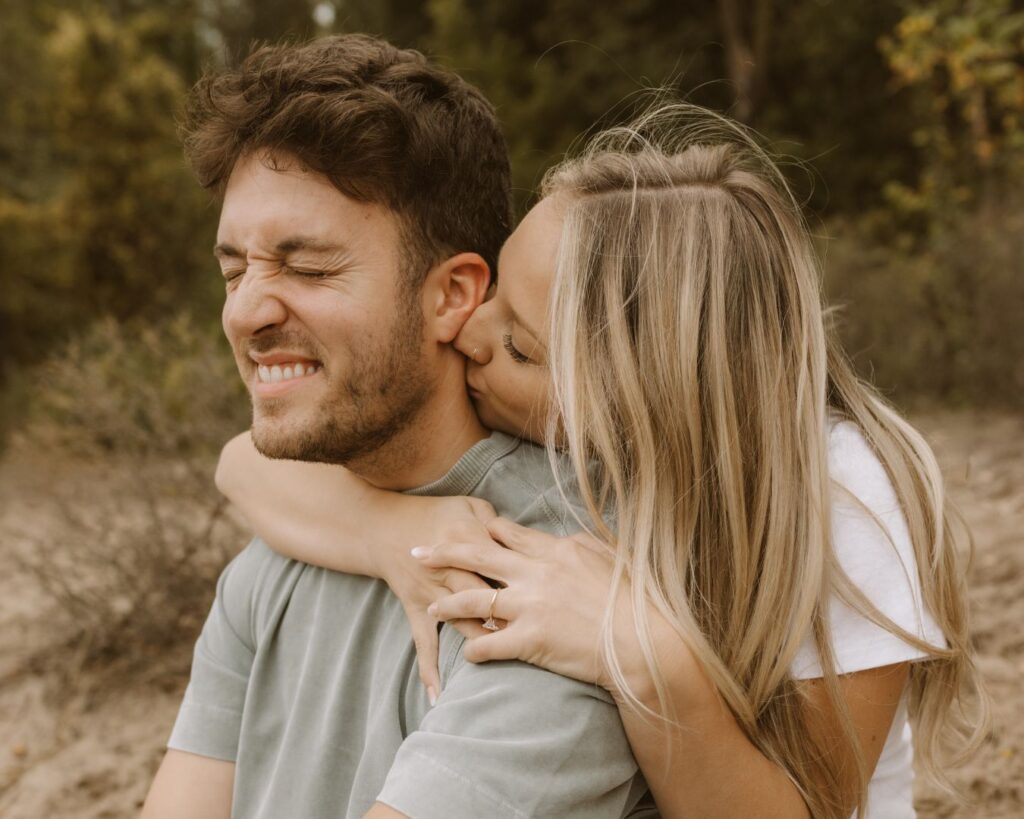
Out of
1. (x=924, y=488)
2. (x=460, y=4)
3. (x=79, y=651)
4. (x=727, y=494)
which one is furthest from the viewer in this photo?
(x=460, y=4)

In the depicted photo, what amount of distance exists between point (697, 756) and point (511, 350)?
853 mm

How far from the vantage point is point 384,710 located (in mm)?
1924

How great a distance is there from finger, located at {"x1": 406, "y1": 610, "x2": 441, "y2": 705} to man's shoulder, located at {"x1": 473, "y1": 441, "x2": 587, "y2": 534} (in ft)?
0.90

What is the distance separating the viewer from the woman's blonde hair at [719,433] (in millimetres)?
1878

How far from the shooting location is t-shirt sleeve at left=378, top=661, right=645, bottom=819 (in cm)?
157

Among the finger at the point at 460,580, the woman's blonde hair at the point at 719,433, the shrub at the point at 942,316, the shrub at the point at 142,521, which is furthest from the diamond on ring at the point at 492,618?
the shrub at the point at 942,316

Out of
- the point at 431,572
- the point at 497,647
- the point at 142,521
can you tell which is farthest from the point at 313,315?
the point at 142,521

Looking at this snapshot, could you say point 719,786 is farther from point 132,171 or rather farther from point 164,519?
point 132,171

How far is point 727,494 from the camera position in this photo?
1.92 m

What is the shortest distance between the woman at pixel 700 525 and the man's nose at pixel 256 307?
44 cm

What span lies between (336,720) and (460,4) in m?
13.0

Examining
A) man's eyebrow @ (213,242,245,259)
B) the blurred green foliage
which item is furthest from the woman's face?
the blurred green foliage

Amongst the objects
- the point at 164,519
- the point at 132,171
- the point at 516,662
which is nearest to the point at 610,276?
the point at 516,662

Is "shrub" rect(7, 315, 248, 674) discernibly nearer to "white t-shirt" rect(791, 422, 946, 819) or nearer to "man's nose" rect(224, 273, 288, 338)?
"man's nose" rect(224, 273, 288, 338)
